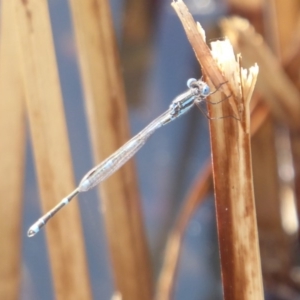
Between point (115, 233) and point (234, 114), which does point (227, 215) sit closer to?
point (234, 114)

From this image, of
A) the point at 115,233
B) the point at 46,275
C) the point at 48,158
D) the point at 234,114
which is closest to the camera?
the point at 234,114

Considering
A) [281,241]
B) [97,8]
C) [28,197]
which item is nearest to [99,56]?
[97,8]

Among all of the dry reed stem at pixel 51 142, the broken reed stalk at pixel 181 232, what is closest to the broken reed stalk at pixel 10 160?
the dry reed stem at pixel 51 142

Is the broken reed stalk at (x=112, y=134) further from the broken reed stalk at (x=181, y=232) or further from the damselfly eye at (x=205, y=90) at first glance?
the damselfly eye at (x=205, y=90)

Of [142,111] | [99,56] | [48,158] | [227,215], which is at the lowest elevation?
[227,215]

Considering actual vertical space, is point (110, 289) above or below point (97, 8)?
below

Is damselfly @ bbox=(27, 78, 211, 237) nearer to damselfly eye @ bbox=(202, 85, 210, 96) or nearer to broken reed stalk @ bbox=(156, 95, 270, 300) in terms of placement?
damselfly eye @ bbox=(202, 85, 210, 96)

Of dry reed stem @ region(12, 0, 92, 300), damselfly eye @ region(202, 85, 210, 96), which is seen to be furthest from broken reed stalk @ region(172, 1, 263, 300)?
dry reed stem @ region(12, 0, 92, 300)

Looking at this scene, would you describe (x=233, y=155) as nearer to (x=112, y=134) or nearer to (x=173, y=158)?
(x=112, y=134)
